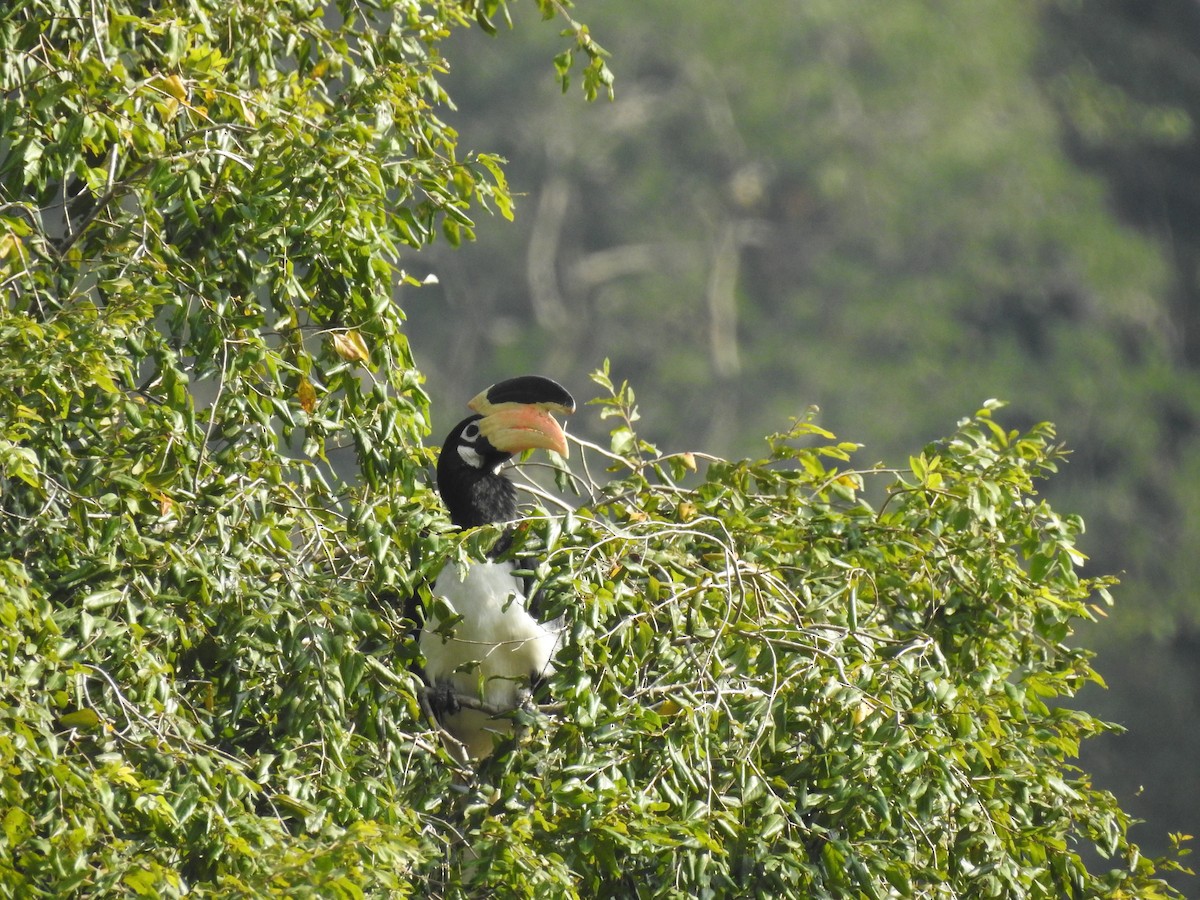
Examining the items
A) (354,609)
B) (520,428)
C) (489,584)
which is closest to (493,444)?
(520,428)

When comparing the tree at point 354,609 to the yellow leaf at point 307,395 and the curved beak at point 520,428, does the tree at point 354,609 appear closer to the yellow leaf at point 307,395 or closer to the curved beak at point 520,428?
the yellow leaf at point 307,395

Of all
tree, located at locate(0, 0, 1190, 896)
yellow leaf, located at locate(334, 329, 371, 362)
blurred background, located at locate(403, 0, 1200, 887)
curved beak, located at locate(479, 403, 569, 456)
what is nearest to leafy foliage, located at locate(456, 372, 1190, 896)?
tree, located at locate(0, 0, 1190, 896)

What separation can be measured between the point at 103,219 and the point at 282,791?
1.03 m

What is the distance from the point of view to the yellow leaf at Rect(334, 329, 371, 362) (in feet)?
8.37

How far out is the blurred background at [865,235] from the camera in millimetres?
13188

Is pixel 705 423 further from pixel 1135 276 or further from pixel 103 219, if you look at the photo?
pixel 103 219

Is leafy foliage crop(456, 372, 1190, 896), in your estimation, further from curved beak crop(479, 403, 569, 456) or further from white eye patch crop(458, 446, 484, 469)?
white eye patch crop(458, 446, 484, 469)

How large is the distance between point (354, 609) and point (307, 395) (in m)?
0.40

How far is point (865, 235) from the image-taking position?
14445mm

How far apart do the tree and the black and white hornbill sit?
0.24 m

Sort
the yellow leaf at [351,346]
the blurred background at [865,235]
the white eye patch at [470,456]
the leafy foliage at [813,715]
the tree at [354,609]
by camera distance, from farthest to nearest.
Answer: the blurred background at [865,235] < the white eye patch at [470,456] < the yellow leaf at [351,346] < the leafy foliage at [813,715] < the tree at [354,609]

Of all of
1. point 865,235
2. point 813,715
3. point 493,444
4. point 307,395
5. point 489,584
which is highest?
point 307,395

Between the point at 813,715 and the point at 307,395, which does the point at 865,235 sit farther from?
the point at 813,715

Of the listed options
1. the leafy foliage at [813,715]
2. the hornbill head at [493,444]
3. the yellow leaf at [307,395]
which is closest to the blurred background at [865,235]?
the hornbill head at [493,444]
